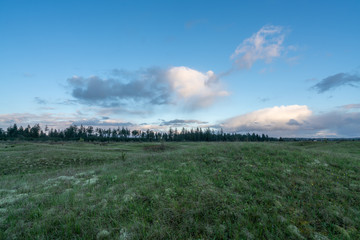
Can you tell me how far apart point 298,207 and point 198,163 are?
7650 mm

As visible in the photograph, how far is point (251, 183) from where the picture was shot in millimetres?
9125

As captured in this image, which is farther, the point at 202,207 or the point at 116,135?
the point at 116,135

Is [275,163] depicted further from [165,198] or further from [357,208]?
[165,198]

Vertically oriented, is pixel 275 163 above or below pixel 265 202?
above

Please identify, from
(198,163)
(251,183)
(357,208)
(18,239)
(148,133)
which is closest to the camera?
(18,239)

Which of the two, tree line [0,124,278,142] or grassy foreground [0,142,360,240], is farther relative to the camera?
tree line [0,124,278,142]

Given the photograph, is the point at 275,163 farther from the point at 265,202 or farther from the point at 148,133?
the point at 148,133

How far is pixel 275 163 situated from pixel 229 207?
8.22m

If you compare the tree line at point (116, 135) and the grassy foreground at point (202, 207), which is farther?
the tree line at point (116, 135)

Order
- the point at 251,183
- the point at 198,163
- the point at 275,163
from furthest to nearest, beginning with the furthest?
the point at 198,163, the point at 275,163, the point at 251,183

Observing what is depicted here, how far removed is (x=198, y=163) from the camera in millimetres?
13562

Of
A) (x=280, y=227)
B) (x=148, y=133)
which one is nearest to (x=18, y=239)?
(x=280, y=227)

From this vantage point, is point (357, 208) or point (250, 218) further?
point (357, 208)

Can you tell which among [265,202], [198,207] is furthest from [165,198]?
[265,202]
